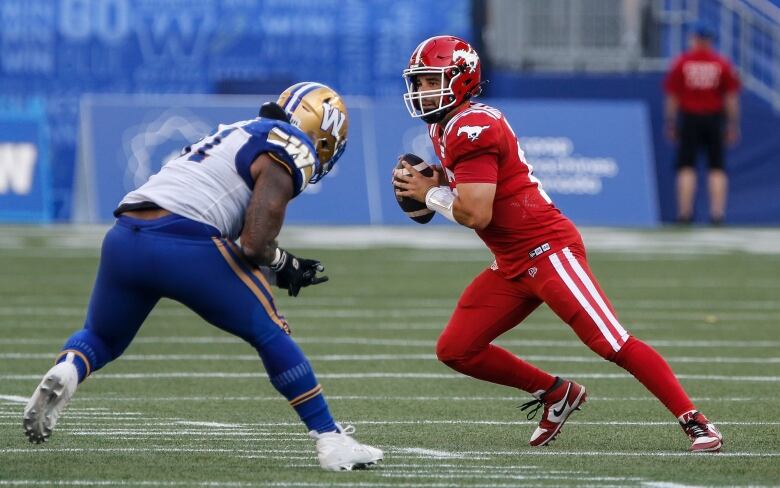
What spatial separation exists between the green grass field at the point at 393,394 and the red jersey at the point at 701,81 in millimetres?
6281

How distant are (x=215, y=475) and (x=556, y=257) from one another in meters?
1.86

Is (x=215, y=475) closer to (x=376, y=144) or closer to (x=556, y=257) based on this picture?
(x=556, y=257)

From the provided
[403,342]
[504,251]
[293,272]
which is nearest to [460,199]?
[504,251]

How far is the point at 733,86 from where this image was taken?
2152 cm

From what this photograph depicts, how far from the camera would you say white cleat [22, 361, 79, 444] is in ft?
19.5

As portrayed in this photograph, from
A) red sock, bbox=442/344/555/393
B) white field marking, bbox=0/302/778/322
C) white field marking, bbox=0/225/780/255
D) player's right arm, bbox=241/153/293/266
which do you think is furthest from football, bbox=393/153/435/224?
white field marking, bbox=0/225/780/255

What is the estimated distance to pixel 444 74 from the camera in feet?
23.2

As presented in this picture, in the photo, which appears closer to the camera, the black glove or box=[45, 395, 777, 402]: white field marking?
the black glove

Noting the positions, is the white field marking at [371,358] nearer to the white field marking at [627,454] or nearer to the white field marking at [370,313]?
the white field marking at [370,313]

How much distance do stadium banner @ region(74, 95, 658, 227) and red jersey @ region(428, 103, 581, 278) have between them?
537 inches

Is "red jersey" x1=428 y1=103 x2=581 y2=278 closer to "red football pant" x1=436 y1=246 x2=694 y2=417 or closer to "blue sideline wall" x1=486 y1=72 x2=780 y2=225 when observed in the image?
"red football pant" x1=436 y1=246 x2=694 y2=417

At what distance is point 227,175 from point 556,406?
1.90 metres

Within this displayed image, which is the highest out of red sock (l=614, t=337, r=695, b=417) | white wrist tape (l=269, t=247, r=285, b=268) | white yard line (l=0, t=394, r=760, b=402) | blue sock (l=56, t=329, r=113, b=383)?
white wrist tape (l=269, t=247, r=285, b=268)

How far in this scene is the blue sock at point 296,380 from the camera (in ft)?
19.9
